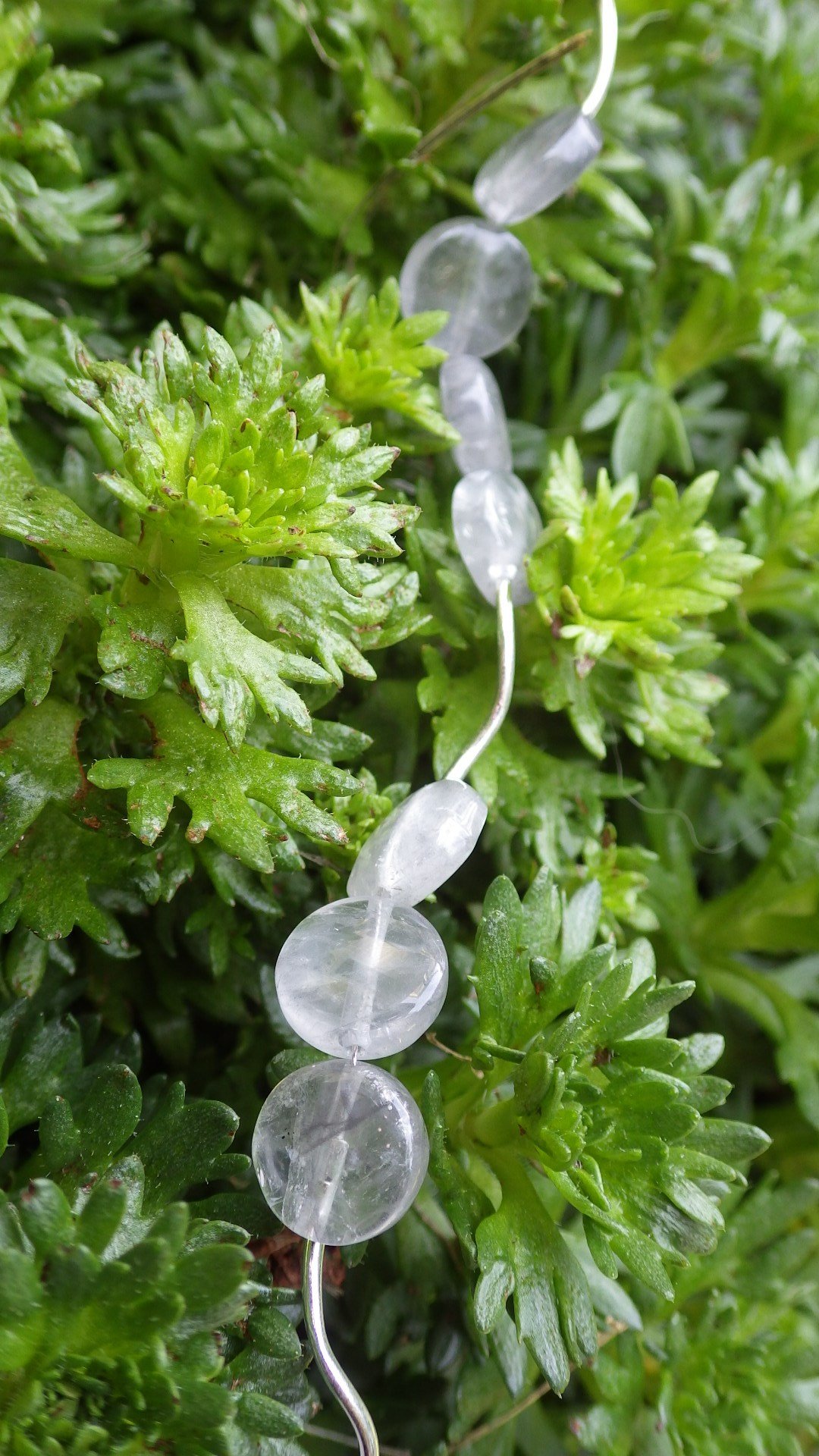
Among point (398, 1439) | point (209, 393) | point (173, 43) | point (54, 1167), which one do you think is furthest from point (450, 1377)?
point (173, 43)

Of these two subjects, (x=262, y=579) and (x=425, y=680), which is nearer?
(x=262, y=579)

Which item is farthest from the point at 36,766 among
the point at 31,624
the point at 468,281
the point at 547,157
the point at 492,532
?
the point at 547,157

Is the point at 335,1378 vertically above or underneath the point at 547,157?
underneath

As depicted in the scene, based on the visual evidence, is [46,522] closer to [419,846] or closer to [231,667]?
[231,667]

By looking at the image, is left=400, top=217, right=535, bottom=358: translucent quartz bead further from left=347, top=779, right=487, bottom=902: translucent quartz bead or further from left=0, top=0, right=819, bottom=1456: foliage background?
left=347, top=779, right=487, bottom=902: translucent quartz bead

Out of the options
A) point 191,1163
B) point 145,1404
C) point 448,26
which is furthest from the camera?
point 448,26

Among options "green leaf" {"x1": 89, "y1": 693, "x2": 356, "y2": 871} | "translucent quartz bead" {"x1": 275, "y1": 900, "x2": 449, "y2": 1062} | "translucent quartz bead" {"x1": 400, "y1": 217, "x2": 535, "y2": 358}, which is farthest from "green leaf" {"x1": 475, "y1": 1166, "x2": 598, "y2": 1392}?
"translucent quartz bead" {"x1": 400, "y1": 217, "x2": 535, "y2": 358}

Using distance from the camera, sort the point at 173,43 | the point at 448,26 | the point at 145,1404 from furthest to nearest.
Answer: the point at 173,43 < the point at 448,26 < the point at 145,1404

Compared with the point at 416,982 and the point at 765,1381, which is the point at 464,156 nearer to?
the point at 416,982

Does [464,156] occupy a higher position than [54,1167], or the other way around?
[464,156]
